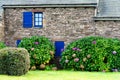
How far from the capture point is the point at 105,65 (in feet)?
91.7

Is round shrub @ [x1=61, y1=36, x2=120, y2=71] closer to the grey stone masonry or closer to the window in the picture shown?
the grey stone masonry

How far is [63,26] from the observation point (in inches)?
1197

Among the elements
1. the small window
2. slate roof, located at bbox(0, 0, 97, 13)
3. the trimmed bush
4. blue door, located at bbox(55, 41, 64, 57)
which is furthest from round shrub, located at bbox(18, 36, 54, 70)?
the trimmed bush

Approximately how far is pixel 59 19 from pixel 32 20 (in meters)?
2.26

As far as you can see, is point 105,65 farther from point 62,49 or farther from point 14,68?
point 14,68

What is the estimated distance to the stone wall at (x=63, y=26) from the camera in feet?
97.8

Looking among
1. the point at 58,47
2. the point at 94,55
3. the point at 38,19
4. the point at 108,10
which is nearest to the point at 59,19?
the point at 38,19

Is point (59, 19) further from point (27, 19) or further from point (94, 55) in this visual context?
point (94, 55)

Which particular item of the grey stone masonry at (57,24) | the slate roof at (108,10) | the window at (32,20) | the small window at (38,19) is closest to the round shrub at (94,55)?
the grey stone masonry at (57,24)

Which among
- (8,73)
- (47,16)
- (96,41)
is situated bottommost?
(8,73)

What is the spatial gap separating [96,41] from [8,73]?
28.4 ft

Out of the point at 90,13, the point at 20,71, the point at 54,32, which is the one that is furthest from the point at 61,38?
A: the point at 20,71

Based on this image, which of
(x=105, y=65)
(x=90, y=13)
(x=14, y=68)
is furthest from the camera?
(x=90, y=13)

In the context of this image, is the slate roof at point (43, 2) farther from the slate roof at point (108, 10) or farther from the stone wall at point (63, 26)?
the slate roof at point (108, 10)
